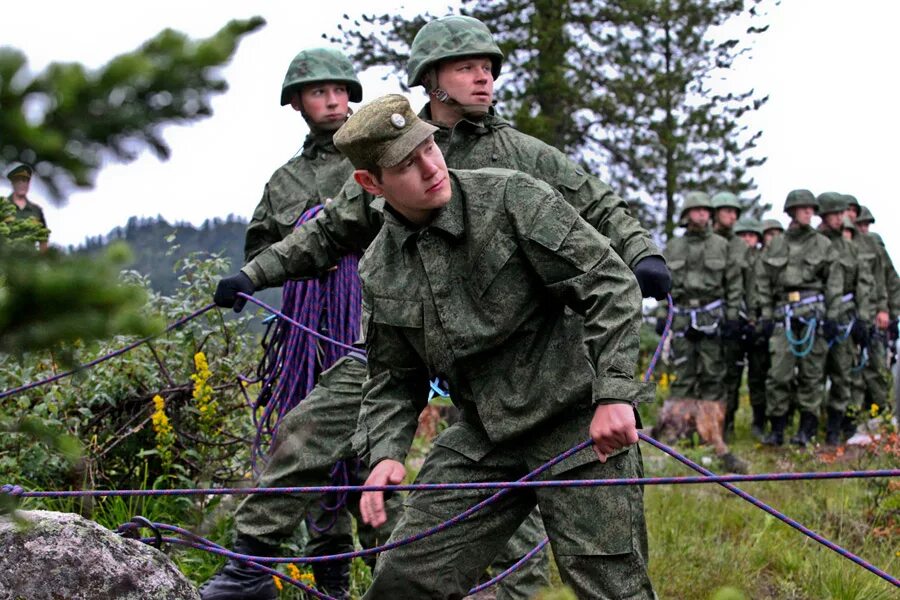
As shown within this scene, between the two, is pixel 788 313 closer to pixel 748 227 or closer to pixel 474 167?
pixel 748 227

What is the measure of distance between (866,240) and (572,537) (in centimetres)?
1030

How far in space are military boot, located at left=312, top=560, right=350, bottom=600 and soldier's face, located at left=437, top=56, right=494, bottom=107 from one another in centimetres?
216

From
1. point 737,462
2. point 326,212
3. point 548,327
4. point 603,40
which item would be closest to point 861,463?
point 737,462

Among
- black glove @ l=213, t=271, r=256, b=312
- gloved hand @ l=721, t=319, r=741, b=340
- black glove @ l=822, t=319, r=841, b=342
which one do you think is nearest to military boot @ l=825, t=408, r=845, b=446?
black glove @ l=822, t=319, r=841, b=342

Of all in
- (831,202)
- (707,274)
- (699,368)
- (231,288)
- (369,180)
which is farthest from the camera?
(699,368)

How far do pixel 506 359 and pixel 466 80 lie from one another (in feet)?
5.27

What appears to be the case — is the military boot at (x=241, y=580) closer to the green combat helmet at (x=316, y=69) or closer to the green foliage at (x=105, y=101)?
the green combat helmet at (x=316, y=69)

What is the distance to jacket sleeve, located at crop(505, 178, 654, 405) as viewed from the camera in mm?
3305

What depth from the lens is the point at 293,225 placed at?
5801 mm

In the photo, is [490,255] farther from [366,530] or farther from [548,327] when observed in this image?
[366,530]

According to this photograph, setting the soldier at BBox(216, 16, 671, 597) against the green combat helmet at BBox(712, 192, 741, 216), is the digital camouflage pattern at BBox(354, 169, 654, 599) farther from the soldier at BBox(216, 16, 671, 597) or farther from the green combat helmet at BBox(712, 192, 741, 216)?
the green combat helmet at BBox(712, 192, 741, 216)

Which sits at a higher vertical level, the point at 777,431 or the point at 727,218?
the point at 727,218

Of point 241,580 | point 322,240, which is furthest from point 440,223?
point 241,580

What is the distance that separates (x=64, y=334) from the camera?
1.28 meters
